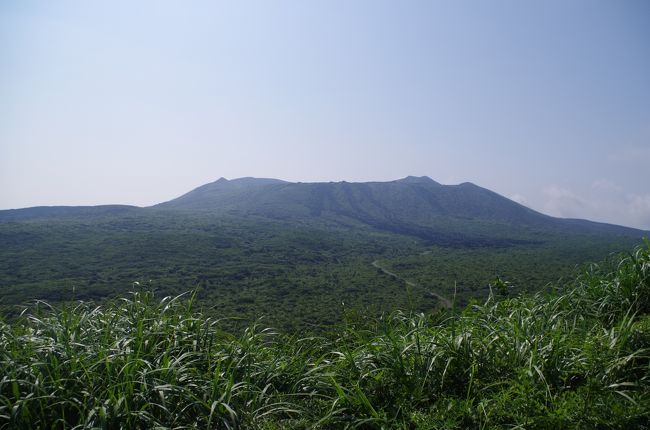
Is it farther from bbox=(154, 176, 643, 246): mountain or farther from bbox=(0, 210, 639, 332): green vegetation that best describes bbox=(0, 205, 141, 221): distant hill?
bbox=(154, 176, 643, 246): mountain

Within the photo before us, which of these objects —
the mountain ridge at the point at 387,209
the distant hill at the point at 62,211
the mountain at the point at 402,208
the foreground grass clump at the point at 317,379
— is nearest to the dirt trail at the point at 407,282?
the foreground grass clump at the point at 317,379

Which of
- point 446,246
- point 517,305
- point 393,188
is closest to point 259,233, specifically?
point 446,246

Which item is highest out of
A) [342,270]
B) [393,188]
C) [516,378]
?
[393,188]

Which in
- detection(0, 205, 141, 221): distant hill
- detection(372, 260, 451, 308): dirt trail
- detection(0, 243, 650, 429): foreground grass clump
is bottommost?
detection(372, 260, 451, 308): dirt trail

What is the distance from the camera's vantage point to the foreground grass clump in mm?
2527

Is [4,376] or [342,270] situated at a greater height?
[4,376]

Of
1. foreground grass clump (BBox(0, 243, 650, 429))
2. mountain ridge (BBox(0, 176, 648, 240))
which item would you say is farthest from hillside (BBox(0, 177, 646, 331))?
mountain ridge (BBox(0, 176, 648, 240))

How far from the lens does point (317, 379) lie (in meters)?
3.34

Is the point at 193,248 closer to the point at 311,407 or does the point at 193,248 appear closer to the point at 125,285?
the point at 125,285

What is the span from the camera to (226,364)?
3.41 metres

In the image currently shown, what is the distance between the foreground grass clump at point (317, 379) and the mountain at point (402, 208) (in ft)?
343

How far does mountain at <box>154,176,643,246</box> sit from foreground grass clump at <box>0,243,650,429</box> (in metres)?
105

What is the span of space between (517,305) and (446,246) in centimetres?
9067

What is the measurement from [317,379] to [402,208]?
161214mm
